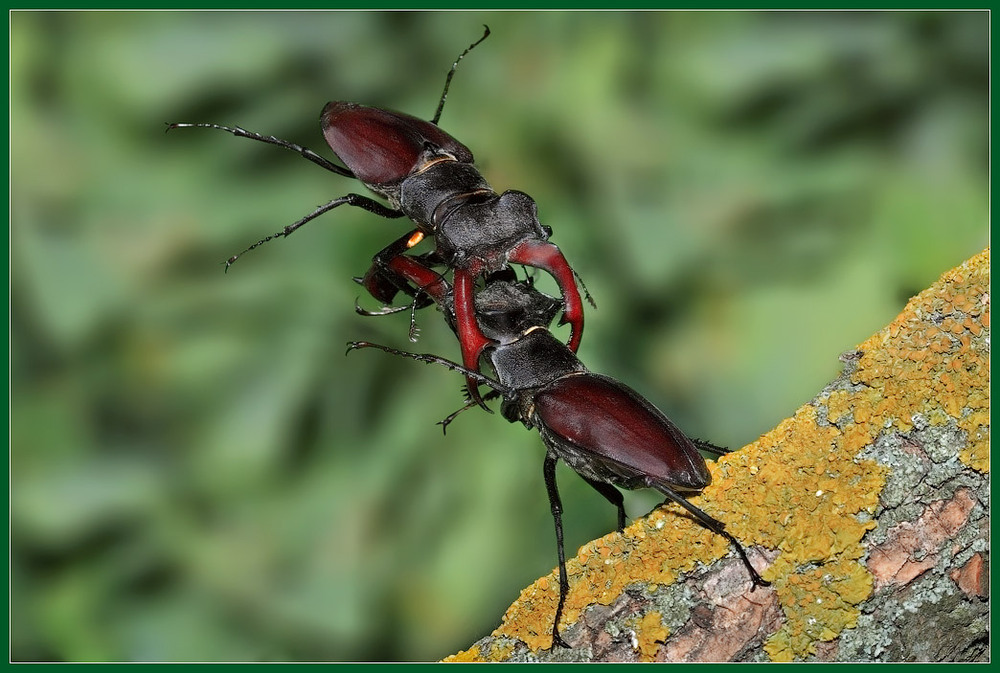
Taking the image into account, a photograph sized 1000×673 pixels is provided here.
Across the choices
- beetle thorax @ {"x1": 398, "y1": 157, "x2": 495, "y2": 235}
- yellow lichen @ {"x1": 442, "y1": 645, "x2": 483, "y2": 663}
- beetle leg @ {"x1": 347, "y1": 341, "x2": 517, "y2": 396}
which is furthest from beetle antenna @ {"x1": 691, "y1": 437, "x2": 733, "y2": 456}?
beetle thorax @ {"x1": 398, "y1": 157, "x2": 495, "y2": 235}

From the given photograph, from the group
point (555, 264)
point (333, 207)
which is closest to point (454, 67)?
point (333, 207)

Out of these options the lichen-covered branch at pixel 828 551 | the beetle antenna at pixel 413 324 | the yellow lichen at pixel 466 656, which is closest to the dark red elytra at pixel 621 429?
the lichen-covered branch at pixel 828 551

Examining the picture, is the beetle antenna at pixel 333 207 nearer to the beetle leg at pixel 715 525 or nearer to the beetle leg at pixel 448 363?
the beetle leg at pixel 448 363

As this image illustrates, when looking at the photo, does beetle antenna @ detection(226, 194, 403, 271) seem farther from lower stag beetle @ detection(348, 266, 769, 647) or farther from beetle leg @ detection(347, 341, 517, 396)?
beetle leg @ detection(347, 341, 517, 396)

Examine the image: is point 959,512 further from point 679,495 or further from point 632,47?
point 632,47

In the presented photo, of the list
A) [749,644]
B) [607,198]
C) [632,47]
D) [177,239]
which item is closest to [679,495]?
[749,644]

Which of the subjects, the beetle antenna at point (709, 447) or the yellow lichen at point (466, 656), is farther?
the beetle antenna at point (709, 447)
